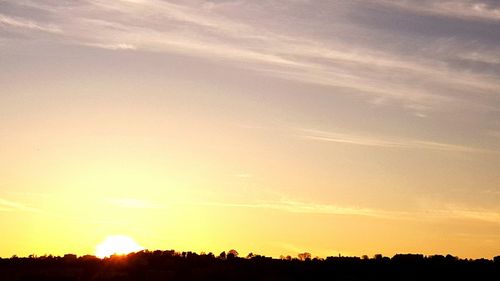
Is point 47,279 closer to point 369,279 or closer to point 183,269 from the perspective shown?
point 183,269

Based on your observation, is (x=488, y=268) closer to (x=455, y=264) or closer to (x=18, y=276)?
(x=455, y=264)

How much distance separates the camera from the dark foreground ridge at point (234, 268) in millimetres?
89250

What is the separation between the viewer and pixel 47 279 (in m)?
100

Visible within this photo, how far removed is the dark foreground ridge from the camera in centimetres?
8925

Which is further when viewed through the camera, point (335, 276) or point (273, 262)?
point (273, 262)

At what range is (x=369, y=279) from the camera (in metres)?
Answer: 89.9

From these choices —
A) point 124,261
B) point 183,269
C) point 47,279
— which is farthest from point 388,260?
point 47,279

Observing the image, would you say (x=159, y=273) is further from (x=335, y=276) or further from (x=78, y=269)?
(x=335, y=276)

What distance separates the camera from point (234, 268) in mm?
97250

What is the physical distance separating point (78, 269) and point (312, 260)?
23.2 metres

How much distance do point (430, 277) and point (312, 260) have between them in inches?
526

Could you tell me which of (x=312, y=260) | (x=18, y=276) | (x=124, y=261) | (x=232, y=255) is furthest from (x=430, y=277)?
(x=18, y=276)

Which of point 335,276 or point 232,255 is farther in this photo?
point 232,255

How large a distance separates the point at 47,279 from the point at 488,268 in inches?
1626
